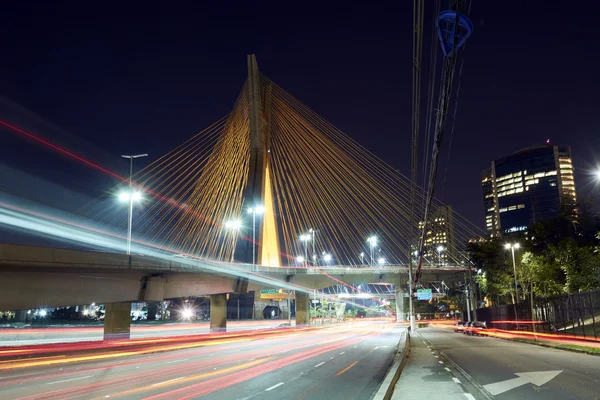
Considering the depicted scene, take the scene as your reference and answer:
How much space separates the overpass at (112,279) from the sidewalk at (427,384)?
Result: 819 inches

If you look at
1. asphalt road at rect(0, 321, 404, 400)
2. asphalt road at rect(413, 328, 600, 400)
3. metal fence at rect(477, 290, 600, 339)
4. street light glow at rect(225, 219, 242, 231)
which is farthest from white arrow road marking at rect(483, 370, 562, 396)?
street light glow at rect(225, 219, 242, 231)

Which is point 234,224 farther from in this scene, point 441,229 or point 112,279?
point 441,229

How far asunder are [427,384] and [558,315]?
37.3 meters

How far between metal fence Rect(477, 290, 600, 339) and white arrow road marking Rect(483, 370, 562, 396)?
15.7 metres

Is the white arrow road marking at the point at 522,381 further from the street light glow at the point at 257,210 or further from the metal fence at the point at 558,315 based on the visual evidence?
the street light glow at the point at 257,210

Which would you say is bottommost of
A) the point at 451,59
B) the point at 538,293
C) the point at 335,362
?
the point at 335,362

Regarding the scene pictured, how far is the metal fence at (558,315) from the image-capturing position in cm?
3506

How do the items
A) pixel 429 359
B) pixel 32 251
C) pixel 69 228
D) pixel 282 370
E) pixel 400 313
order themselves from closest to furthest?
pixel 282 370, pixel 429 359, pixel 32 251, pixel 69 228, pixel 400 313

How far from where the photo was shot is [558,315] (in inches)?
1815

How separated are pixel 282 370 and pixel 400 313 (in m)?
95.0

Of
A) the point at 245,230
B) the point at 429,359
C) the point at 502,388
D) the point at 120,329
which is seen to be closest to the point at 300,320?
the point at 245,230

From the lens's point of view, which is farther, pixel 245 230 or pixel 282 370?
pixel 245 230

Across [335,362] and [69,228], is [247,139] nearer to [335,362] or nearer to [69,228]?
[69,228]

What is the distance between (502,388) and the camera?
1361cm
